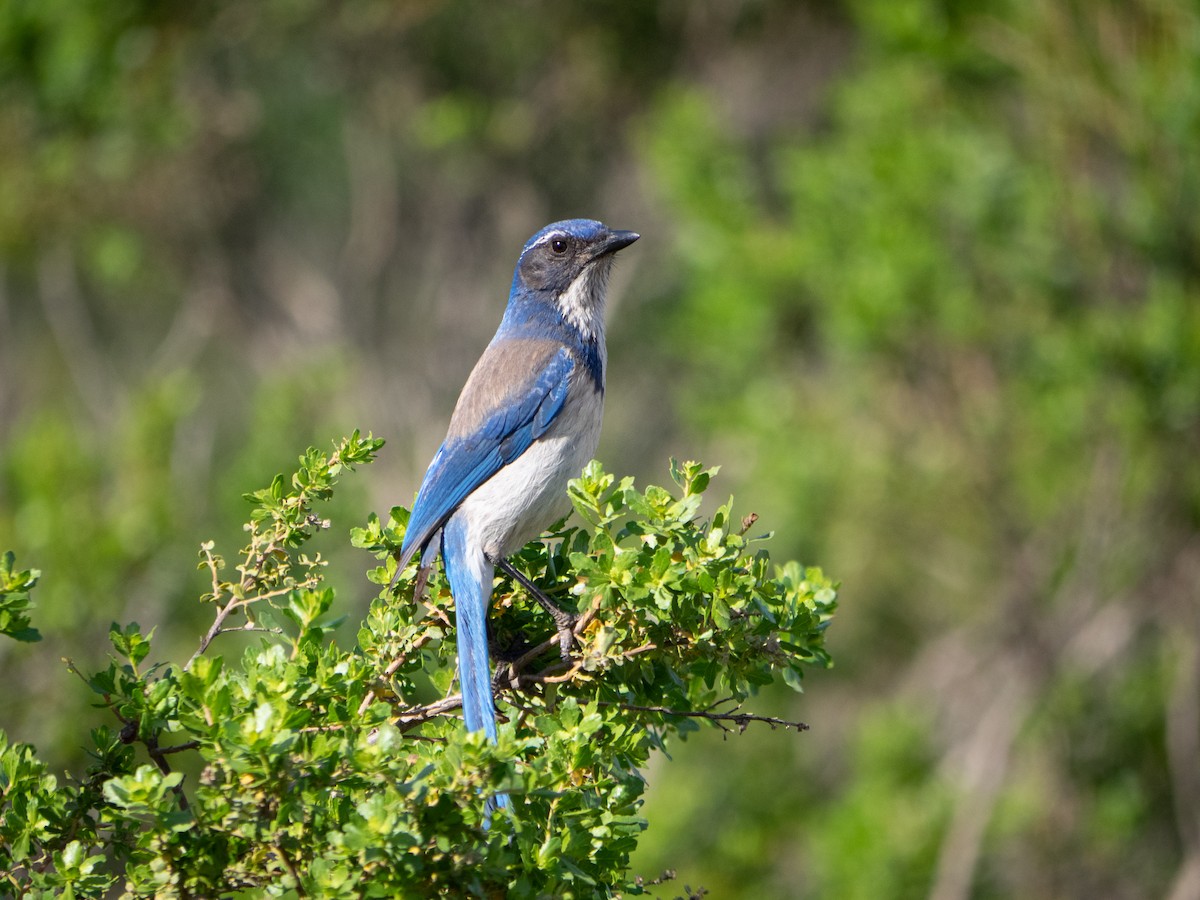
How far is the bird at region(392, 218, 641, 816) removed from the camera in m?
3.79

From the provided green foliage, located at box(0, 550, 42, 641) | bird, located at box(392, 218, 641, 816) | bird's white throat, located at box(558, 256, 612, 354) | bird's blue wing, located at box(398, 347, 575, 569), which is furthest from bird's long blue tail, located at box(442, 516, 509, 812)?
bird's white throat, located at box(558, 256, 612, 354)

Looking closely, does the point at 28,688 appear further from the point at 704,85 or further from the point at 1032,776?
the point at 704,85

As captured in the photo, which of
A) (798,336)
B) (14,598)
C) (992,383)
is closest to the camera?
(14,598)

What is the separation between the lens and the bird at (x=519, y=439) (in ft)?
12.4

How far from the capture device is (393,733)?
278 cm

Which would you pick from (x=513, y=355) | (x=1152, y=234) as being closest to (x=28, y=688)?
(x=513, y=355)

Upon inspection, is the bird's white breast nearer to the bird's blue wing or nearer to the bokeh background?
the bird's blue wing

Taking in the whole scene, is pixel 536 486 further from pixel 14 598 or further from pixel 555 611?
pixel 14 598

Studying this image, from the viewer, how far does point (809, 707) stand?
42.9 feet

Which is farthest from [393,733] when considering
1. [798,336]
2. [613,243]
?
[798,336]

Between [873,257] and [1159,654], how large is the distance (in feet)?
12.1

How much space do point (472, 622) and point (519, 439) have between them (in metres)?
1.11

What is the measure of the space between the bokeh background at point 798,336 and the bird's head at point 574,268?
384 cm

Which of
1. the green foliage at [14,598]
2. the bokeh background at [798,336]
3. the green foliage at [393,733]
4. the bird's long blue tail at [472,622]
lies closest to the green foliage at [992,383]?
the bokeh background at [798,336]
